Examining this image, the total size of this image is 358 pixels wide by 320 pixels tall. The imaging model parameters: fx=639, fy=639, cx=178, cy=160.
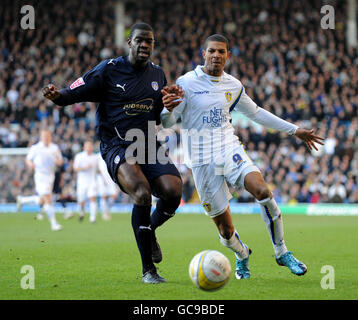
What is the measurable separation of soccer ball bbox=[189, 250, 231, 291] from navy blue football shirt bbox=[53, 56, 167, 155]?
197 centimetres

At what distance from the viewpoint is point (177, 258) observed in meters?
9.94

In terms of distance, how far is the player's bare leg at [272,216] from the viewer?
7.33 meters

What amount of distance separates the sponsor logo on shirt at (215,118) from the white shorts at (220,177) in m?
0.37

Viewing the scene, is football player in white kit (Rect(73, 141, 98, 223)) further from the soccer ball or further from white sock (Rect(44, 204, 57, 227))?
the soccer ball

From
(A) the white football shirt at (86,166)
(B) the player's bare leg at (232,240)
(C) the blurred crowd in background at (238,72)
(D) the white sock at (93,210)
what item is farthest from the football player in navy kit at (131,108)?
(C) the blurred crowd in background at (238,72)

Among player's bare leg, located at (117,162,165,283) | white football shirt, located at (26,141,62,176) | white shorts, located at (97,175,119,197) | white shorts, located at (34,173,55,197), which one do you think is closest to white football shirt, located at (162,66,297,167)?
player's bare leg, located at (117,162,165,283)

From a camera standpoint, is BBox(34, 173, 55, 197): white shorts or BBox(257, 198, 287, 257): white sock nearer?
BBox(257, 198, 287, 257): white sock

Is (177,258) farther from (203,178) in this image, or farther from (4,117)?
(4,117)

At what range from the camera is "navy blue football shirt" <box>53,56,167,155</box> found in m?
7.70

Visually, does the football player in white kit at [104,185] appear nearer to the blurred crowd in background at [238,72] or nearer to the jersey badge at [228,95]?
the blurred crowd in background at [238,72]

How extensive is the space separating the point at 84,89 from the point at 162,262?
3.05 m

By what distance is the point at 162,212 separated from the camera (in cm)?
810
